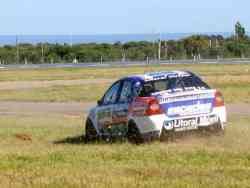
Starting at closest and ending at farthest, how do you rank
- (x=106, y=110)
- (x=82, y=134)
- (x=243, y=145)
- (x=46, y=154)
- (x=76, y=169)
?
(x=76, y=169)
(x=46, y=154)
(x=243, y=145)
(x=106, y=110)
(x=82, y=134)

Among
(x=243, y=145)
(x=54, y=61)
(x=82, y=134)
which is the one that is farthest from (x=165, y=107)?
(x=54, y=61)

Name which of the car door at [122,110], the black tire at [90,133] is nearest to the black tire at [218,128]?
the car door at [122,110]

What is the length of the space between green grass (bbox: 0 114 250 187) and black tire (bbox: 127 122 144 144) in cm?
39

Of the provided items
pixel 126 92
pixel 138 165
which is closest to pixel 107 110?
pixel 126 92

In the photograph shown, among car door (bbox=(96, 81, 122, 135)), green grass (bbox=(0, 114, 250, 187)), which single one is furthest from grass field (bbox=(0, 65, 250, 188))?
car door (bbox=(96, 81, 122, 135))

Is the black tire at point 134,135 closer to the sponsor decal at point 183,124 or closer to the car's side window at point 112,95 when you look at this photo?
the sponsor decal at point 183,124

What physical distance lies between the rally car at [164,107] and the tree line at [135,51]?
86.8 metres

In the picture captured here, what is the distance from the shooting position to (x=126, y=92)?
1728cm

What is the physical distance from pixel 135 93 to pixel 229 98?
19.4 metres

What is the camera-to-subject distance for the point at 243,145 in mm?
15086

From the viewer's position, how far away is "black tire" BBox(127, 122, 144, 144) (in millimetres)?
16188

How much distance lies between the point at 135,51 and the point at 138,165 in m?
104

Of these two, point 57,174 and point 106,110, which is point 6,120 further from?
point 57,174

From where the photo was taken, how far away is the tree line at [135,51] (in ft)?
361
